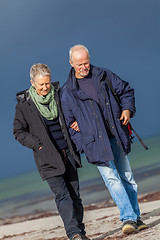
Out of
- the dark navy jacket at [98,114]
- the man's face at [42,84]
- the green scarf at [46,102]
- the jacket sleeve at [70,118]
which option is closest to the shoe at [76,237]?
the dark navy jacket at [98,114]

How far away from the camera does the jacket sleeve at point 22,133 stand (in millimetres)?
4734

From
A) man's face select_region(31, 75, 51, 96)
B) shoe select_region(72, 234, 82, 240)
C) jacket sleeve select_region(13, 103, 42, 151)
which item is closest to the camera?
shoe select_region(72, 234, 82, 240)

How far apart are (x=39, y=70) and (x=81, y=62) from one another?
47cm

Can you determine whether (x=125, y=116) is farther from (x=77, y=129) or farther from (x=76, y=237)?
(x=76, y=237)

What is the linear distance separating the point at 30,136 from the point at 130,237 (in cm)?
154

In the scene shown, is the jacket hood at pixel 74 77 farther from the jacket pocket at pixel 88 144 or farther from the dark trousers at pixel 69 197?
the dark trousers at pixel 69 197

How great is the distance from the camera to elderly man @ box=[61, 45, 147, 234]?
4543 mm

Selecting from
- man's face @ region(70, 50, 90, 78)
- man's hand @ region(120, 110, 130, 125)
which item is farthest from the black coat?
man's hand @ region(120, 110, 130, 125)

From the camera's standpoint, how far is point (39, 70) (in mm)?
4633

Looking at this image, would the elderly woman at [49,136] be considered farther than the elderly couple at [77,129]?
Yes

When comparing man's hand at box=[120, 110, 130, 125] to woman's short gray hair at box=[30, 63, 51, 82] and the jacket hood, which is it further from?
woman's short gray hair at box=[30, 63, 51, 82]

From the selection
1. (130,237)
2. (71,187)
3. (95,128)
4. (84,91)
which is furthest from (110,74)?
(130,237)

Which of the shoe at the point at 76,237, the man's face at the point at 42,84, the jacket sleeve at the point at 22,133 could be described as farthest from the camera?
the jacket sleeve at the point at 22,133

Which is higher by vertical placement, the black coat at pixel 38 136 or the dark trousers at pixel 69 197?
the black coat at pixel 38 136
